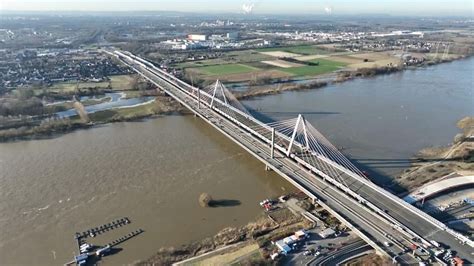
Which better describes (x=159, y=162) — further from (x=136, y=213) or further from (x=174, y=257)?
(x=174, y=257)

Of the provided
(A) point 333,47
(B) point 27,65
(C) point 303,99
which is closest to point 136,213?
(C) point 303,99

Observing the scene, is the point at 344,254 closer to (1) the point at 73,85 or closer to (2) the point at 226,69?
(1) the point at 73,85

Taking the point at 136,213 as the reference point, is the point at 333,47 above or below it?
above

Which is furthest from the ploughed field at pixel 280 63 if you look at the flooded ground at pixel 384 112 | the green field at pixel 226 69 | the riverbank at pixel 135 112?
the flooded ground at pixel 384 112

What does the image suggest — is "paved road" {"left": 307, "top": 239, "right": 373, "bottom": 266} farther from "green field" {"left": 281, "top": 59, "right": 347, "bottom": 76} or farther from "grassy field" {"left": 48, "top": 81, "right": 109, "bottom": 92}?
"green field" {"left": 281, "top": 59, "right": 347, "bottom": 76}

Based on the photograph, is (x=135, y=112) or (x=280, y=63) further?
(x=280, y=63)

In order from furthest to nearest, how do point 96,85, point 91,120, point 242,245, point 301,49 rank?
1. point 301,49
2. point 96,85
3. point 91,120
4. point 242,245

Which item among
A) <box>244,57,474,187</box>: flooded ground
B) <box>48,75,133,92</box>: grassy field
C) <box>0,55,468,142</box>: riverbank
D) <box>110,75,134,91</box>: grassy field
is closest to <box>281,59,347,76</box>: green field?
<box>0,55,468,142</box>: riverbank

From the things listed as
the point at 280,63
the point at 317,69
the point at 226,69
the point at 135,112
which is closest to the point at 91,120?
the point at 135,112
